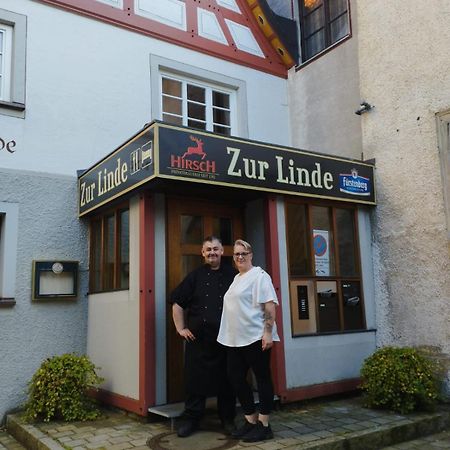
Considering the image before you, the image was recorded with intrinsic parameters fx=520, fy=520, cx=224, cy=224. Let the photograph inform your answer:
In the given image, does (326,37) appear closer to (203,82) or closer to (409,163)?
(203,82)

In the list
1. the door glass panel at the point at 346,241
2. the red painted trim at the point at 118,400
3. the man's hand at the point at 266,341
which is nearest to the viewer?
the man's hand at the point at 266,341

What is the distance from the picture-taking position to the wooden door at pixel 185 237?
5.62 metres

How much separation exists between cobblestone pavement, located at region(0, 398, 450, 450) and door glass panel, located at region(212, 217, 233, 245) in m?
2.05

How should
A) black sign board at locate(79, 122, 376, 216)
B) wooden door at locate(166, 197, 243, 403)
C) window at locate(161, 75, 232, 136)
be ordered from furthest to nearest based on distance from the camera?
→ window at locate(161, 75, 232, 136), wooden door at locate(166, 197, 243, 403), black sign board at locate(79, 122, 376, 216)

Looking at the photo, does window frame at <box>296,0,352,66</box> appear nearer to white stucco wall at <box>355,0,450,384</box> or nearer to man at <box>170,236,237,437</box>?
white stucco wall at <box>355,0,450,384</box>

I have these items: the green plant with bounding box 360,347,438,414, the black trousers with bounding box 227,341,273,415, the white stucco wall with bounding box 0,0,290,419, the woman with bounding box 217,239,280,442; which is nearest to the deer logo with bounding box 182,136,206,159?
the white stucco wall with bounding box 0,0,290,419

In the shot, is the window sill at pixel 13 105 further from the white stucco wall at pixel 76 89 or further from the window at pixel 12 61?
the white stucco wall at pixel 76 89

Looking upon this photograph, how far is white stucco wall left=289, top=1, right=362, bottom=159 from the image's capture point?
8008mm

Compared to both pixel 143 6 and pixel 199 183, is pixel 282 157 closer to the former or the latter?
pixel 199 183

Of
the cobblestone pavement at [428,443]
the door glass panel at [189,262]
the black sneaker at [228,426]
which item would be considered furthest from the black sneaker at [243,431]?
the door glass panel at [189,262]

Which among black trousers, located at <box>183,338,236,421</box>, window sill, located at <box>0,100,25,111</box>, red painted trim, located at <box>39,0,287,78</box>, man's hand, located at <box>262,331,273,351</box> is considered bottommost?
black trousers, located at <box>183,338,236,421</box>

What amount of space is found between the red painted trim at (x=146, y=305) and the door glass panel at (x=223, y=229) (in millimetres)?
1018

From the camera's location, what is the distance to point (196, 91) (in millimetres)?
8312

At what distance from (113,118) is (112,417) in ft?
12.8
